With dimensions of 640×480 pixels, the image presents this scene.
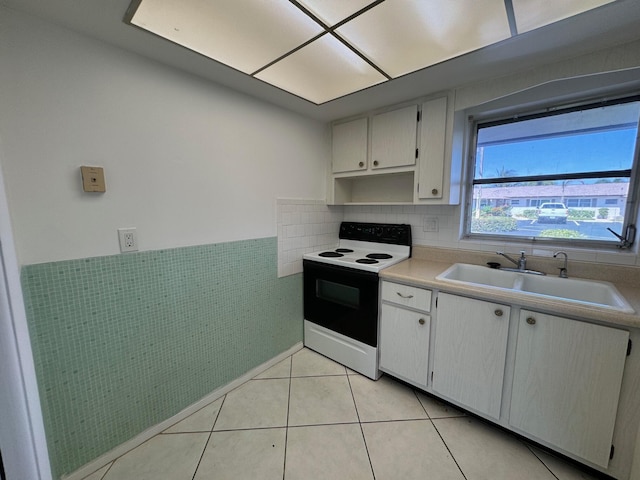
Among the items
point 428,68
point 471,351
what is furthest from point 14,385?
point 428,68

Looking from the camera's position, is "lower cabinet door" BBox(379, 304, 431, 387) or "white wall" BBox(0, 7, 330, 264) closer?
"white wall" BBox(0, 7, 330, 264)

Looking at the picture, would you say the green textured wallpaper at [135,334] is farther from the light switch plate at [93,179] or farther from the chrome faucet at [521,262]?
the chrome faucet at [521,262]

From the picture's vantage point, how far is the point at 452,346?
1.62m

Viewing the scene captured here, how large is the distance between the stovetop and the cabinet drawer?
187mm

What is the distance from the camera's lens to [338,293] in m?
2.16

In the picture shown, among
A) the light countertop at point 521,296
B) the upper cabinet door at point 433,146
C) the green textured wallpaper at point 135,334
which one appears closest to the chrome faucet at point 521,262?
the light countertop at point 521,296

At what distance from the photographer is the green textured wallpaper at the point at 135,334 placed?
119cm

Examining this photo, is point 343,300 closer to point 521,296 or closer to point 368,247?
point 368,247

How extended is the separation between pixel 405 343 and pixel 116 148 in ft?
6.84

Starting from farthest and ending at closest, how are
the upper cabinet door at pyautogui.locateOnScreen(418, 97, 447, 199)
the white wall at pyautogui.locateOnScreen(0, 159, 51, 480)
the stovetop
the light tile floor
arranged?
the stovetop < the upper cabinet door at pyautogui.locateOnScreen(418, 97, 447, 199) < the light tile floor < the white wall at pyautogui.locateOnScreen(0, 159, 51, 480)

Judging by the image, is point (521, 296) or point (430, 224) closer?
point (521, 296)

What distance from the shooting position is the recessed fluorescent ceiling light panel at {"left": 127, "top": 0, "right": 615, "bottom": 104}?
42.9 inches

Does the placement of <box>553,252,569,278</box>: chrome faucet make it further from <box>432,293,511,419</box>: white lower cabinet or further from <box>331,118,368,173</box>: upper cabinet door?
<box>331,118,368,173</box>: upper cabinet door

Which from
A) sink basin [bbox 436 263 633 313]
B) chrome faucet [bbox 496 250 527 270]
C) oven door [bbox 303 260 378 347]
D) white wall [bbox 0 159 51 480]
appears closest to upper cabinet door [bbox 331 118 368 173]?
oven door [bbox 303 260 378 347]
